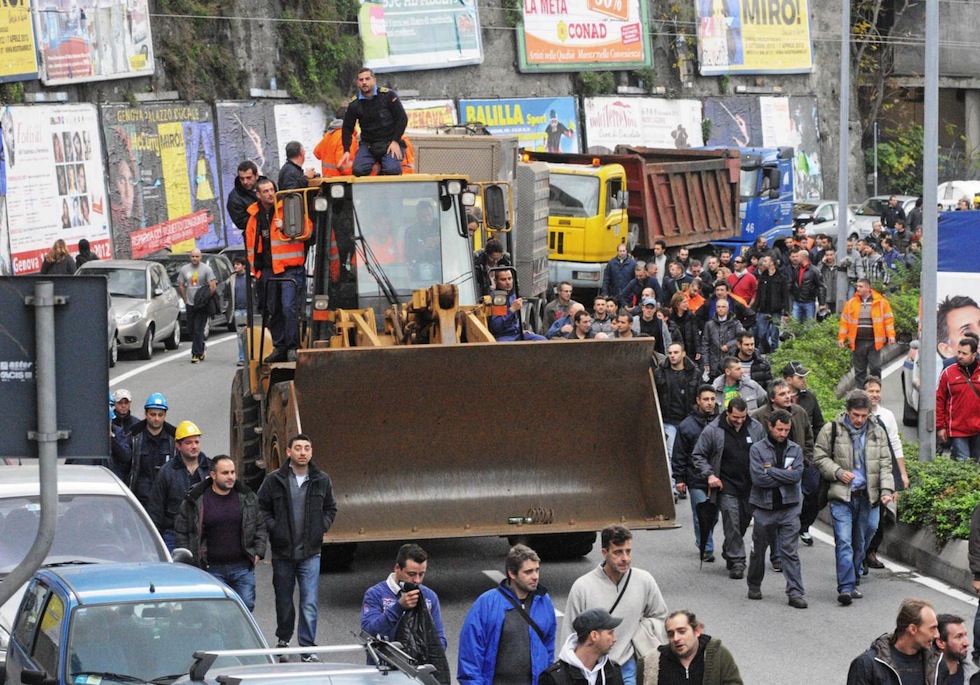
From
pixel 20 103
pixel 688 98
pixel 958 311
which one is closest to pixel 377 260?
pixel 958 311

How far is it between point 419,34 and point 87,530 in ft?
117

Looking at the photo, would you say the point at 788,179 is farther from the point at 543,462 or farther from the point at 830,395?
the point at 543,462

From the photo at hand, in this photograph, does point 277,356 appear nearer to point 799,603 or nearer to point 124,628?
point 799,603

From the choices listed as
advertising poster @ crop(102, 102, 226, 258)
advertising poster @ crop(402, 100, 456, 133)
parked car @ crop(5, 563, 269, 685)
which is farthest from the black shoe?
advertising poster @ crop(402, 100, 456, 133)

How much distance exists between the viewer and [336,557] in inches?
539

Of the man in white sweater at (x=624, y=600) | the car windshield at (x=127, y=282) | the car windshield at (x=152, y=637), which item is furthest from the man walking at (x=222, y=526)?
the car windshield at (x=127, y=282)

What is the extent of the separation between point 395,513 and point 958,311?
27.7ft

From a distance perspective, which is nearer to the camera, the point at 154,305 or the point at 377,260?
the point at 377,260

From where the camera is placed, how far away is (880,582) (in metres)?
13.9

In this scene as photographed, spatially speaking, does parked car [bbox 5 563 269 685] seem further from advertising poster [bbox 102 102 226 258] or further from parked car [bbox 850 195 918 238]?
parked car [bbox 850 195 918 238]

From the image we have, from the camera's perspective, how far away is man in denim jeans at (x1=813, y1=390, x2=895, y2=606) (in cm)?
1320

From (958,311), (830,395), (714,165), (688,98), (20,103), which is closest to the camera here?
(958,311)

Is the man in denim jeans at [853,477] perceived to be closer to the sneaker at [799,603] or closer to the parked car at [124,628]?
the sneaker at [799,603]

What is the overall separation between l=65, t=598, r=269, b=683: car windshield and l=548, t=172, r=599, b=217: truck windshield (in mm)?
22096
